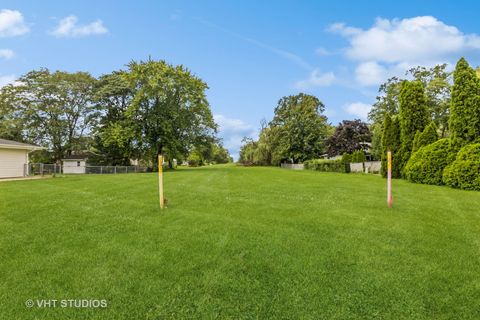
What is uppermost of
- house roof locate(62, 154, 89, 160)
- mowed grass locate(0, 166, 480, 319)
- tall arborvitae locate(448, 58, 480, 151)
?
tall arborvitae locate(448, 58, 480, 151)

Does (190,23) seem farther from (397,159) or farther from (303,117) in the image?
(303,117)

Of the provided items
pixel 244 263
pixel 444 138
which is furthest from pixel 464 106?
pixel 244 263

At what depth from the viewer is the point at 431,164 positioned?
12.3 meters

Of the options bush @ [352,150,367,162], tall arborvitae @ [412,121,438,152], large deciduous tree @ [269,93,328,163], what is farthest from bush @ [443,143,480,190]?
large deciduous tree @ [269,93,328,163]

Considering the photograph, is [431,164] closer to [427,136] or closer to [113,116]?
[427,136]

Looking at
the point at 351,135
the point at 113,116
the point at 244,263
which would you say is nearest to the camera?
the point at 244,263

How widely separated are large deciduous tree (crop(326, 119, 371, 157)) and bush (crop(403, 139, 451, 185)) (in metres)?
20.4

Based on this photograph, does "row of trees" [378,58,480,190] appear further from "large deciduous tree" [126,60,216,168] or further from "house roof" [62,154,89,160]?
"house roof" [62,154,89,160]

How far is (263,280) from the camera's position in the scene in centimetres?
333

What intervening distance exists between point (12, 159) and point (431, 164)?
24.6 meters

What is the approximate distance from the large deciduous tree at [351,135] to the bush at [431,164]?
20369mm

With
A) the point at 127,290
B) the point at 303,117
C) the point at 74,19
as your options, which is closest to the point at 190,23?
the point at 74,19

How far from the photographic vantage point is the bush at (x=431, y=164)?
474 inches

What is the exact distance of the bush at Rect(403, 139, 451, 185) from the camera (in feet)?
39.5
